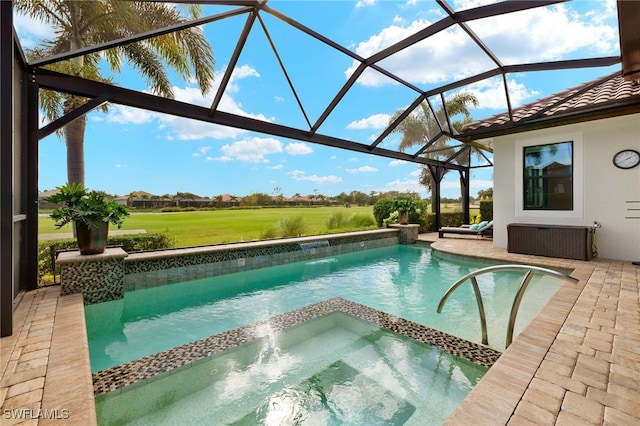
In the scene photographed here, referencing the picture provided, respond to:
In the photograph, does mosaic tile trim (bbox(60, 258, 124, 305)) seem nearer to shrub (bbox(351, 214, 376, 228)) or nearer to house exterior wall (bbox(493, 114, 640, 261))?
house exterior wall (bbox(493, 114, 640, 261))

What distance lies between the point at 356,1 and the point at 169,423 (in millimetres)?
7414

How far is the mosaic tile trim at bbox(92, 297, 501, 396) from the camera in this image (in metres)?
2.74

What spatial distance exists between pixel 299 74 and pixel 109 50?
5454mm

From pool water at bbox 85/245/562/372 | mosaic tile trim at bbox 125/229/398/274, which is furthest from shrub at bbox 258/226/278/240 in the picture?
pool water at bbox 85/245/562/372

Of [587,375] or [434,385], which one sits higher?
[587,375]

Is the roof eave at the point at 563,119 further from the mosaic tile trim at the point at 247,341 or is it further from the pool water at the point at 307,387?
the pool water at the point at 307,387

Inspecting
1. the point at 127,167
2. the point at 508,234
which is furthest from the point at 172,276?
the point at 508,234

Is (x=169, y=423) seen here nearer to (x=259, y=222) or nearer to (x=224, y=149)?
(x=259, y=222)

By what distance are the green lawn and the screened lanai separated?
2.04 metres

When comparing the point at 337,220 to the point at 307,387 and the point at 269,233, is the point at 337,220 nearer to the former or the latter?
the point at 269,233

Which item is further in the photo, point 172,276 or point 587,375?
point 172,276

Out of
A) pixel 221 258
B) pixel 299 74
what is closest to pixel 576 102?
pixel 299 74

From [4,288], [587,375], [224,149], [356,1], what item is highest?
[356,1]

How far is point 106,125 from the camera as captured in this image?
28.6ft
